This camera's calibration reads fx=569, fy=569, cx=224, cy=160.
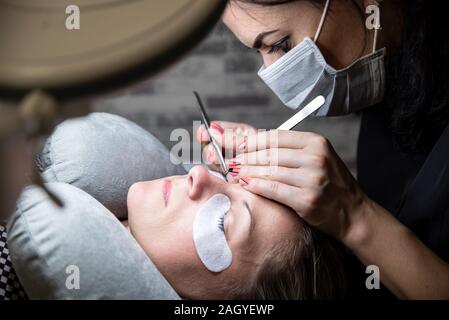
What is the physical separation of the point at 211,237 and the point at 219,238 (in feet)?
0.04

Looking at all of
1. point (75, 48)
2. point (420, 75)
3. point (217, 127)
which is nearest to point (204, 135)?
point (217, 127)

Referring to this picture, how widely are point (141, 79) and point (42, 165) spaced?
0.70 m

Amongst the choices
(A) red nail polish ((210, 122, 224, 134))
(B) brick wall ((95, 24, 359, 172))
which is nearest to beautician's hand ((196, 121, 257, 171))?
(A) red nail polish ((210, 122, 224, 134))

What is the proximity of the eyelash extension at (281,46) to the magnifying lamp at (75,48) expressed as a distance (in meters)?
0.59

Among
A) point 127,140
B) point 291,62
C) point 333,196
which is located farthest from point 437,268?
point 127,140

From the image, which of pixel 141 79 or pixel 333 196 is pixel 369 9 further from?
pixel 141 79

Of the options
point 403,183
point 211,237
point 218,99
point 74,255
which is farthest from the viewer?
point 218,99

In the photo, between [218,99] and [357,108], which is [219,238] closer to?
[357,108]

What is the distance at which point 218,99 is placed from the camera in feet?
6.21

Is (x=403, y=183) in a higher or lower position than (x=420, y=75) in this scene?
lower

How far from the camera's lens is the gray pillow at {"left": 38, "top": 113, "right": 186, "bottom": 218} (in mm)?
982

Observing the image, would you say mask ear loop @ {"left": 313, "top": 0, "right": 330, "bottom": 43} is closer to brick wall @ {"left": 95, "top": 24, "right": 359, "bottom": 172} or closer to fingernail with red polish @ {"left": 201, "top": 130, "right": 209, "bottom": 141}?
fingernail with red polish @ {"left": 201, "top": 130, "right": 209, "bottom": 141}

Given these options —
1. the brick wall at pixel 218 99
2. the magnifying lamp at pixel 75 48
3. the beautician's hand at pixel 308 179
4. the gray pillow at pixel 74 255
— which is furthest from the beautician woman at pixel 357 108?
the brick wall at pixel 218 99

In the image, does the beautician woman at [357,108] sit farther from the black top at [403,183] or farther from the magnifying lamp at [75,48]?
the magnifying lamp at [75,48]
